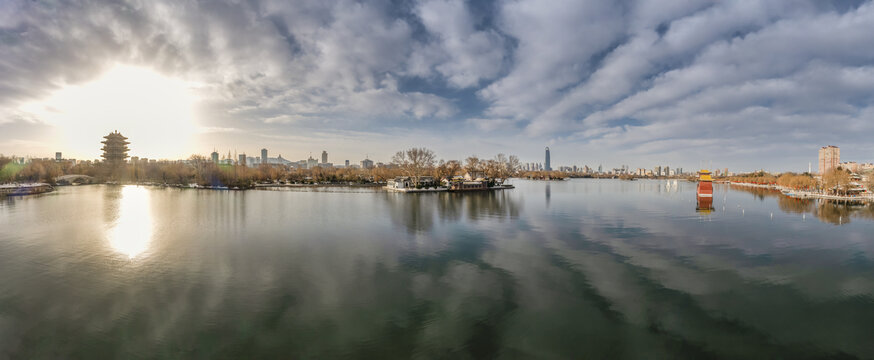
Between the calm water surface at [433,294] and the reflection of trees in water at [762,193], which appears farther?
the reflection of trees in water at [762,193]

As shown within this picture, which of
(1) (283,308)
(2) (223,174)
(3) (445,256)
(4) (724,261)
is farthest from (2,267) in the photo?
(2) (223,174)

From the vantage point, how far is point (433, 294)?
556 inches

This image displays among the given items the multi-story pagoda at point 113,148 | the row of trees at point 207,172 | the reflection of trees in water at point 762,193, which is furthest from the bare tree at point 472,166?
the multi-story pagoda at point 113,148

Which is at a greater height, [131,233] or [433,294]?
[131,233]

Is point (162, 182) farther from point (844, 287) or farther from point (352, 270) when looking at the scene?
point (844, 287)

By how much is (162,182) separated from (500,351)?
136m

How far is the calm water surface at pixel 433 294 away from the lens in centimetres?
1029

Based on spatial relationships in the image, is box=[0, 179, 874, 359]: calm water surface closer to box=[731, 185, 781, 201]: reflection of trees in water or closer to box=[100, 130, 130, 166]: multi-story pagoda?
box=[731, 185, 781, 201]: reflection of trees in water

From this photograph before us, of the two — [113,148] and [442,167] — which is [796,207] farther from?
[113,148]

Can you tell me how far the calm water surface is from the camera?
33.8 feet

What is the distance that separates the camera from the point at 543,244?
23469 mm

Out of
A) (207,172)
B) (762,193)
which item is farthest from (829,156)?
(207,172)

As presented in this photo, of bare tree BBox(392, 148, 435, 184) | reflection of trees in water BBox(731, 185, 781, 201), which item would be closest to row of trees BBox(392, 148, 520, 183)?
bare tree BBox(392, 148, 435, 184)

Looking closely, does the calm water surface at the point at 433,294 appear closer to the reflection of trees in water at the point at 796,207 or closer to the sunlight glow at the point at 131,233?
the sunlight glow at the point at 131,233
